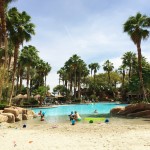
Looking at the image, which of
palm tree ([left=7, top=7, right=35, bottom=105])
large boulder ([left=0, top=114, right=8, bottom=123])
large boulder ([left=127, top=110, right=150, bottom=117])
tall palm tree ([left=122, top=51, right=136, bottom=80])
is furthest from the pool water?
tall palm tree ([left=122, top=51, right=136, bottom=80])

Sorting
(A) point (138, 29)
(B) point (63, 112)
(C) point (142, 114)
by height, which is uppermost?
(A) point (138, 29)

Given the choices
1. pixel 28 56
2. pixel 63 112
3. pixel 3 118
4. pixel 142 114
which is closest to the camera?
pixel 3 118

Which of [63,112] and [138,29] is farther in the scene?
[63,112]

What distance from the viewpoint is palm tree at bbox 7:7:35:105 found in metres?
31.5

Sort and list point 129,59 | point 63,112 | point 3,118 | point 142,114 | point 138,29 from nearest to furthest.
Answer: point 3,118 < point 142,114 < point 138,29 < point 63,112 < point 129,59

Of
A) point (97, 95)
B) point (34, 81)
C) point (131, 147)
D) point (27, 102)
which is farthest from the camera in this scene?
point (97, 95)

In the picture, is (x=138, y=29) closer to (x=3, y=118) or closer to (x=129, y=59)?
(x=3, y=118)

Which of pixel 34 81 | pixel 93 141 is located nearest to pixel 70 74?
pixel 34 81

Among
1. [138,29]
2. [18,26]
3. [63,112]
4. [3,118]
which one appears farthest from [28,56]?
[3,118]

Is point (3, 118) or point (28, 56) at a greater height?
point (28, 56)

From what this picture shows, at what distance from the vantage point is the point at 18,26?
3272 cm

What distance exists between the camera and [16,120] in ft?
81.4

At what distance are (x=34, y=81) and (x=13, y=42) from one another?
45390mm

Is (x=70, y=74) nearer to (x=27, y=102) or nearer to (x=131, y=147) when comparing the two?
(x=27, y=102)
